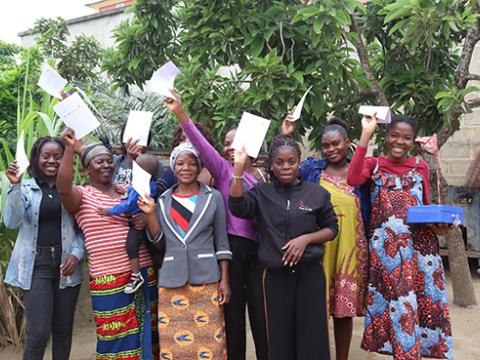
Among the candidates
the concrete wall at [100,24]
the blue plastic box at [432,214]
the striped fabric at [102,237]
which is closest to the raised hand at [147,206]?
the striped fabric at [102,237]

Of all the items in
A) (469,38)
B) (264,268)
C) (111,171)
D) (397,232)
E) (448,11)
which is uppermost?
(469,38)

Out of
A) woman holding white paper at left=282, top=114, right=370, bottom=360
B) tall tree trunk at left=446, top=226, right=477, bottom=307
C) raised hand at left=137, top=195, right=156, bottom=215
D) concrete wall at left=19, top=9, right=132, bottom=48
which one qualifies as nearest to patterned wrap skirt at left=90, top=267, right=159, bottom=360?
raised hand at left=137, top=195, right=156, bottom=215

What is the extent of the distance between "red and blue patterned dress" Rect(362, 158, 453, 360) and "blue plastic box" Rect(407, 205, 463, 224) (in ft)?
0.34

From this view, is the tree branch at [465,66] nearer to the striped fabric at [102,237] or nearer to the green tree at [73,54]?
the striped fabric at [102,237]

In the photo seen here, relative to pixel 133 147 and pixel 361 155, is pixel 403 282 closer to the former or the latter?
pixel 361 155

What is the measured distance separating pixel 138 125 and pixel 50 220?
0.73 metres

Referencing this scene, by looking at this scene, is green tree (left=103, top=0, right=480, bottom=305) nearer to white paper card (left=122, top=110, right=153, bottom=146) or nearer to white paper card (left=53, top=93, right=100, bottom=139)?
white paper card (left=122, top=110, right=153, bottom=146)

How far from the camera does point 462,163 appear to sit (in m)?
7.51

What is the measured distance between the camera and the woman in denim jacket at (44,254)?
8.88 ft

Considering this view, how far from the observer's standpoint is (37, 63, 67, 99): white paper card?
8.33 feet

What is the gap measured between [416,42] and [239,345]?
239 cm

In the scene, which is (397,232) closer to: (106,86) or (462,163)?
(462,163)

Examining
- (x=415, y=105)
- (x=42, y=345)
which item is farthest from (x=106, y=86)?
(x=42, y=345)

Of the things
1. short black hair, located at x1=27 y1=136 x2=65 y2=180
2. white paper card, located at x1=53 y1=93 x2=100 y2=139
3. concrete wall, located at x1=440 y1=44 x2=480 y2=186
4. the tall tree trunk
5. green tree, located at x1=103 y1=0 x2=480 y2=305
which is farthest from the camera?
concrete wall, located at x1=440 y1=44 x2=480 y2=186
